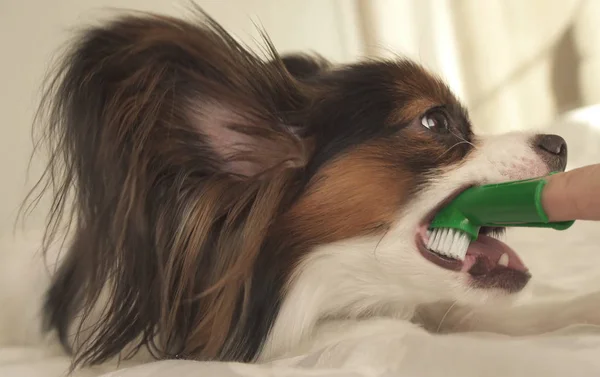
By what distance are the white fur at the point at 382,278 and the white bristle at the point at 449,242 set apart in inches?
1.1

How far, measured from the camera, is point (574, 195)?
711 millimetres

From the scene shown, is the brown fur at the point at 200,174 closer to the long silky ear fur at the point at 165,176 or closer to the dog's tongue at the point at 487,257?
the long silky ear fur at the point at 165,176

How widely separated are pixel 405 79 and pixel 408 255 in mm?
340

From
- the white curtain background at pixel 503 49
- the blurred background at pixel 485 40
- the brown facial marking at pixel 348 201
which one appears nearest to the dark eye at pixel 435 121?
the brown facial marking at pixel 348 201

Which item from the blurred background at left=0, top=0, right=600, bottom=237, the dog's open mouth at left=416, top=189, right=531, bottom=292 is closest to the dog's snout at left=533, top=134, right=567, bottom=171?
the dog's open mouth at left=416, top=189, right=531, bottom=292

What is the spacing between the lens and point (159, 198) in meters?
0.93

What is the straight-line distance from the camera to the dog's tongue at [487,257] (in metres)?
1.08

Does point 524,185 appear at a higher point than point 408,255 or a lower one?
higher

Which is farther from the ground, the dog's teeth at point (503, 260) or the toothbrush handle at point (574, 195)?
the toothbrush handle at point (574, 195)

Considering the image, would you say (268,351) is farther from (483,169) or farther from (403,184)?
(483,169)

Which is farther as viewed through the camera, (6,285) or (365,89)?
(6,285)

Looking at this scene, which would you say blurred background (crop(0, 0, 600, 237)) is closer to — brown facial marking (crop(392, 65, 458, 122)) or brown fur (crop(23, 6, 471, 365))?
brown facial marking (crop(392, 65, 458, 122))

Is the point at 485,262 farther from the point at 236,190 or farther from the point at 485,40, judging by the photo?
the point at 485,40

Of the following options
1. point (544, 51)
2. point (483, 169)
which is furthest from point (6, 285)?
point (544, 51)
